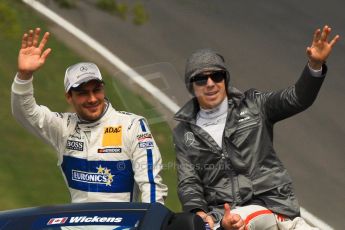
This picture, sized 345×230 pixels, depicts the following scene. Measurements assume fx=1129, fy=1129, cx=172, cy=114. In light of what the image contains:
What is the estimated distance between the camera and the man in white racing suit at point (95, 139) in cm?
822

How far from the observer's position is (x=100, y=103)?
834 cm

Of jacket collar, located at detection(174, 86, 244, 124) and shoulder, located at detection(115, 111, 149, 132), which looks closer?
jacket collar, located at detection(174, 86, 244, 124)

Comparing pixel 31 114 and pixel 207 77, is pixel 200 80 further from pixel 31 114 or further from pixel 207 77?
pixel 31 114

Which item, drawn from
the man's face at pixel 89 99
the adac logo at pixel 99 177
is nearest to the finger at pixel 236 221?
the adac logo at pixel 99 177

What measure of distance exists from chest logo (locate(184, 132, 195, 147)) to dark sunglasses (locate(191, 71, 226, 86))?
1.22 feet

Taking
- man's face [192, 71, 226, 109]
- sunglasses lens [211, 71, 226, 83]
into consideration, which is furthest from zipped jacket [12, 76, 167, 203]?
sunglasses lens [211, 71, 226, 83]

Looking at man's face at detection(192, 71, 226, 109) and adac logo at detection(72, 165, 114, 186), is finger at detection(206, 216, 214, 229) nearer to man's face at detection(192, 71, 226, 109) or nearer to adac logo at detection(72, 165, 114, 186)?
man's face at detection(192, 71, 226, 109)

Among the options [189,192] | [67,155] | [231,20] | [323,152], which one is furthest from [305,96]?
[231,20]

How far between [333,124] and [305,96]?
6857mm

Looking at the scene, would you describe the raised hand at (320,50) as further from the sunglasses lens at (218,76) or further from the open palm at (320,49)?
the sunglasses lens at (218,76)

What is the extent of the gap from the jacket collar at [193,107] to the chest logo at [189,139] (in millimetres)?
93

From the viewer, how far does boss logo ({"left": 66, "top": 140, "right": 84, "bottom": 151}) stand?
8430 millimetres

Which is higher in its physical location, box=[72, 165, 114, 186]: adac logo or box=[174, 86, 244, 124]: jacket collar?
box=[174, 86, 244, 124]: jacket collar

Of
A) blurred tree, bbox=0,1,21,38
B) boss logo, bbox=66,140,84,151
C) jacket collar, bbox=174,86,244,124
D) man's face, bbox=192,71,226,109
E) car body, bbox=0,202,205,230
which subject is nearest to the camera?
car body, bbox=0,202,205,230
